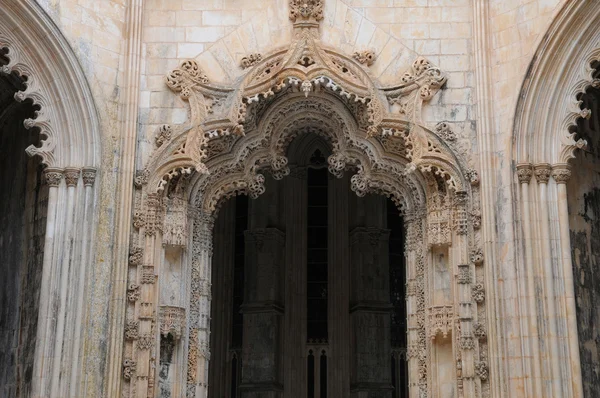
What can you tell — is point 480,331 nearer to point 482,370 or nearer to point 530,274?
point 482,370

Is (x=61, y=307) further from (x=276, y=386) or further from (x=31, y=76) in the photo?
(x=276, y=386)

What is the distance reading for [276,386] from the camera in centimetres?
1759

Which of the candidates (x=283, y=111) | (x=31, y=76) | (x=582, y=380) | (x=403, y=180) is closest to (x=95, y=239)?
(x=31, y=76)

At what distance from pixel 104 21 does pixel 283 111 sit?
265cm

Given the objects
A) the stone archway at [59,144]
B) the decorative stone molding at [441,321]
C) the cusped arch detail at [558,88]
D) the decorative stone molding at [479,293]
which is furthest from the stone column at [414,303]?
the stone archway at [59,144]

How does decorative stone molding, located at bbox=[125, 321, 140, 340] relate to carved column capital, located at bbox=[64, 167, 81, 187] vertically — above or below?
below

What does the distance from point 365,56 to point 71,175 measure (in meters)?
4.13

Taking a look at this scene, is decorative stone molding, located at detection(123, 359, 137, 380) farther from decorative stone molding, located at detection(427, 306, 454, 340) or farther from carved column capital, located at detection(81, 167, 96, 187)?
decorative stone molding, located at detection(427, 306, 454, 340)

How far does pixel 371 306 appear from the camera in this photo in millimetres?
18094

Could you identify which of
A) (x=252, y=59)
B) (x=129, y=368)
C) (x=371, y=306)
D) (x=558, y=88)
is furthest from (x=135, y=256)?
(x=371, y=306)

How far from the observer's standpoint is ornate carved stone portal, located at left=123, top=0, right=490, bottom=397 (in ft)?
41.9

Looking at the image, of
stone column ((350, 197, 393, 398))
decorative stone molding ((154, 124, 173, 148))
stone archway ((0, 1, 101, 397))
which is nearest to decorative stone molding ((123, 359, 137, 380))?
stone archway ((0, 1, 101, 397))

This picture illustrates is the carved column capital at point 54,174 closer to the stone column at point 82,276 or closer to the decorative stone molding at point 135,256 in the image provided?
the stone column at point 82,276

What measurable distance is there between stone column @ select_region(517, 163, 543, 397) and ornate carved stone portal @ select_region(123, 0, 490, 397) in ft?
2.05
